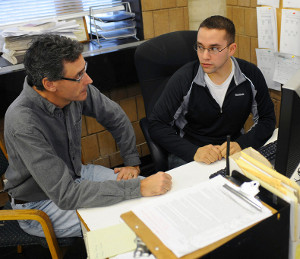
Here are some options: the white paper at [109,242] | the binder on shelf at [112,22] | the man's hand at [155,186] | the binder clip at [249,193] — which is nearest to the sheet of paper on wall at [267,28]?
the binder on shelf at [112,22]

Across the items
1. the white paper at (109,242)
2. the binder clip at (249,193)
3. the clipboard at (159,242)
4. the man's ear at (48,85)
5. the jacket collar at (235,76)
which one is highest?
the man's ear at (48,85)

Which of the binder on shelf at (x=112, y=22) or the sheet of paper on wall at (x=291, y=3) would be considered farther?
the binder on shelf at (x=112, y=22)

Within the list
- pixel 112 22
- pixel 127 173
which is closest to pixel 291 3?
pixel 112 22

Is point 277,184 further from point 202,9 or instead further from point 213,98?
point 202,9

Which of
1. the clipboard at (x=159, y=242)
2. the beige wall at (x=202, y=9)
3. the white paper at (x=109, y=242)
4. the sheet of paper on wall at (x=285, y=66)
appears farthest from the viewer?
the beige wall at (x=202, y=9)

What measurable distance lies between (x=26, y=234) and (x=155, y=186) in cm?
65

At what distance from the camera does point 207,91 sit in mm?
1756

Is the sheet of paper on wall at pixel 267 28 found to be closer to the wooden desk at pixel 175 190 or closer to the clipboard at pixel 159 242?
the wooden desk at pixel 175 190

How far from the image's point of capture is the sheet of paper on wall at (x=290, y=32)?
2.09 meters

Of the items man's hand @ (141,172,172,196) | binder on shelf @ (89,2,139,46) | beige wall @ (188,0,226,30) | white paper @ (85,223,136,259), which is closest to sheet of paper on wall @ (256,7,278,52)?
beige wall @ (188,0,226,30)

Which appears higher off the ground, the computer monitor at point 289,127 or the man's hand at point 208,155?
the computer monitor at point 289,127

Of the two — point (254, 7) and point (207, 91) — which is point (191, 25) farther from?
point (207, 91)

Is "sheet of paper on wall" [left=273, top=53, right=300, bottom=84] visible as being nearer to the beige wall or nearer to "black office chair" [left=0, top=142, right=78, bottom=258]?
the beige wall

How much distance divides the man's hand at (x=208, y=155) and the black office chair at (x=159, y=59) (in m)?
0.37
